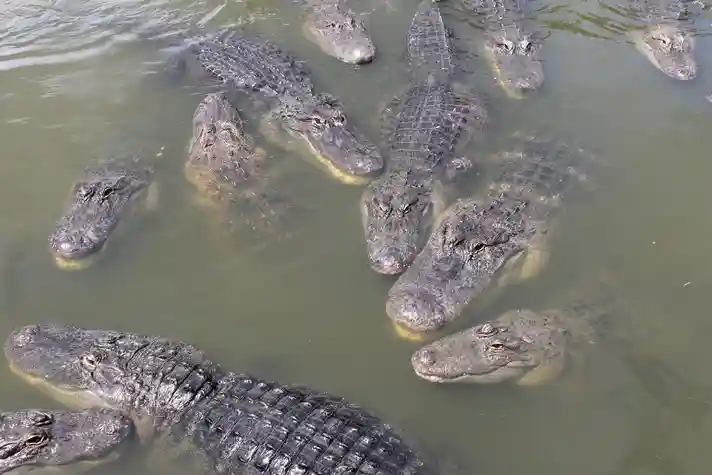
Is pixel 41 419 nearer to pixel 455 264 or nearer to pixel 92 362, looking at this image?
pixel 92 362

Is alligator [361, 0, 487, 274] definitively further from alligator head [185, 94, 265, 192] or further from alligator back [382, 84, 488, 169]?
alligator head [185, 94, 265, 192]

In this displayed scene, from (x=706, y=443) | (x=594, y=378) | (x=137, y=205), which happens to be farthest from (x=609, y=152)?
(x=137, y=205)

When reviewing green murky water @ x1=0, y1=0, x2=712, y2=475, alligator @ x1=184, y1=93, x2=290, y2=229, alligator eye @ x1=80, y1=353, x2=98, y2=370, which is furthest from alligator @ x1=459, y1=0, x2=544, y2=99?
alligator eye @ x1=80, y1=353, x2=98, y2=370

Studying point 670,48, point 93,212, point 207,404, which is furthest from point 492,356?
point 670,48

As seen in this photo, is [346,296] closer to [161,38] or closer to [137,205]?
[137,205]

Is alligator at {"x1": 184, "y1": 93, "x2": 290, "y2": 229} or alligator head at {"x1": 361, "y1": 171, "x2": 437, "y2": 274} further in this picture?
alligator at {"x1": 184, "y1": 93, "x2": 290, "y2": 229}
